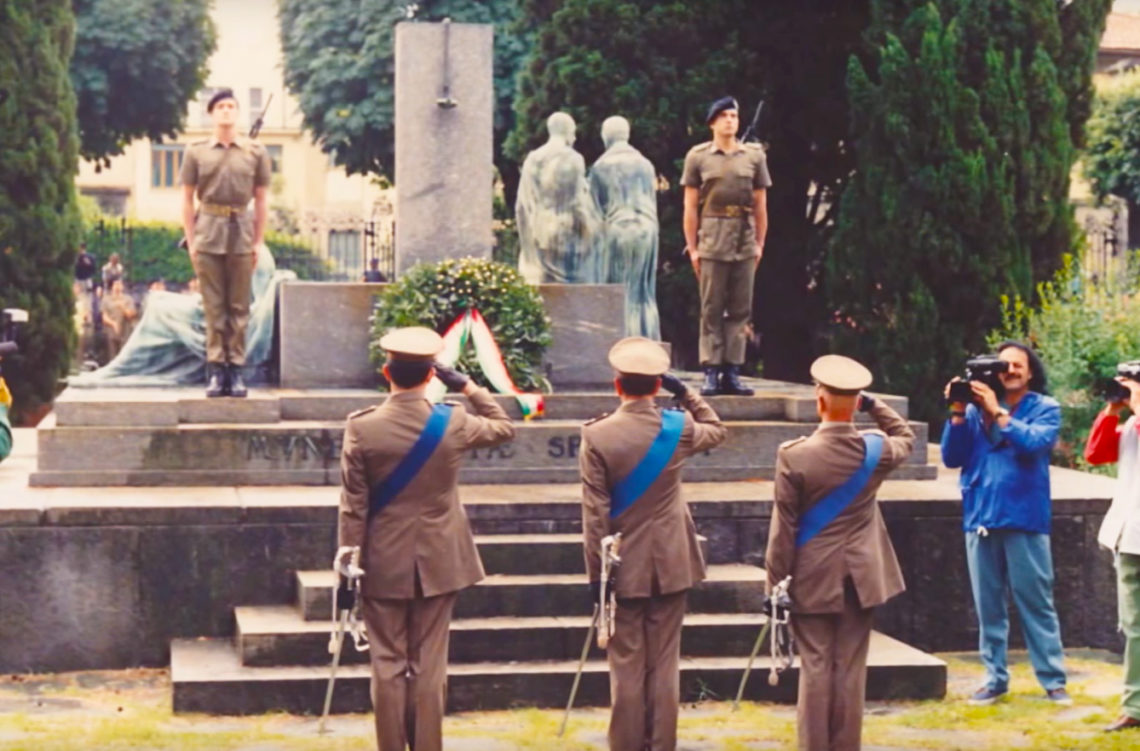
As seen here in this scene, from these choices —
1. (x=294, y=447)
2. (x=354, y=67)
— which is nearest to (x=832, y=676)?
(x=294, y=447)

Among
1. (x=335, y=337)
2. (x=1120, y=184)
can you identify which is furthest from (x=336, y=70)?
(x=335, y=337)

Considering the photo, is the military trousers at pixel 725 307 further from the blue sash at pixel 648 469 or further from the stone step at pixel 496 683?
the blue sash at pixel 648 469

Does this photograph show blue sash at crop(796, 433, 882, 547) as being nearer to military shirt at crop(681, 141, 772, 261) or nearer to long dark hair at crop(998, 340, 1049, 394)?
long dark hair at crop(998, 340, 1049, 394)

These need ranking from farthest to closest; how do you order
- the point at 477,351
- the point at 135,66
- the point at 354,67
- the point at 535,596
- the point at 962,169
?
the point at 135,66 < the point at 354,67 < the point at 962,169 < the point at 477,351 < the point at 535,596

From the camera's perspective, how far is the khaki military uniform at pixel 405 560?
9.06 metres

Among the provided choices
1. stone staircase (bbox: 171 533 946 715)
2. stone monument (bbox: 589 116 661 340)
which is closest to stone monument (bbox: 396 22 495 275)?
stone monument (bbox: 589 116 661 340)

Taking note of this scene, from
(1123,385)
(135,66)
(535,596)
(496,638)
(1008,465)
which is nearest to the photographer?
(1123,385)

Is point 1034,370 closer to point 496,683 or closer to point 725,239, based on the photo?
point 496,683

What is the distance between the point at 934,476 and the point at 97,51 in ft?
89.7

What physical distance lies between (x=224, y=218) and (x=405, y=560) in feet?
16.5

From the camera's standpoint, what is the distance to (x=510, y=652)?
1138 cm

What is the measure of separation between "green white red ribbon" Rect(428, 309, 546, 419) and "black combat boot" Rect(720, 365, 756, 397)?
1.35 m

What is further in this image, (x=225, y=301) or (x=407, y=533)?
(x=225, y=301)

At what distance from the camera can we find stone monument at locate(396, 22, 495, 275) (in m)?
15.8
